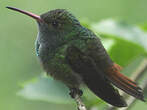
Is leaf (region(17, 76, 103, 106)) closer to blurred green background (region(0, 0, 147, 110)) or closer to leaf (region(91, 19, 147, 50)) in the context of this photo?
leaf (region(91, 19, 147, 50))

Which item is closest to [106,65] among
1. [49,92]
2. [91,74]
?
[91,74]

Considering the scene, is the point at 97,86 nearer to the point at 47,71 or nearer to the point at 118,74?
the point at 118,74

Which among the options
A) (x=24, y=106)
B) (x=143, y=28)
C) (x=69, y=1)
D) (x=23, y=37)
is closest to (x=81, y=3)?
(x=69, y=1)

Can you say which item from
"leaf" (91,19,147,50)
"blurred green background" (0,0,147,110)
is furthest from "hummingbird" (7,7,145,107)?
"blurred green background" (0,0,147,110)

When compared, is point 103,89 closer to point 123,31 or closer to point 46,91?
point 46,91

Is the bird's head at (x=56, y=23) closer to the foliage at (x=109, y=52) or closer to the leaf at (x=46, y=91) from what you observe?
the foliage at (x=109, y=52)

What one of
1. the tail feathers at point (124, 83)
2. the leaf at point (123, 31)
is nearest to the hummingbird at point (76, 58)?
the tail feathers at point (124, 83)
